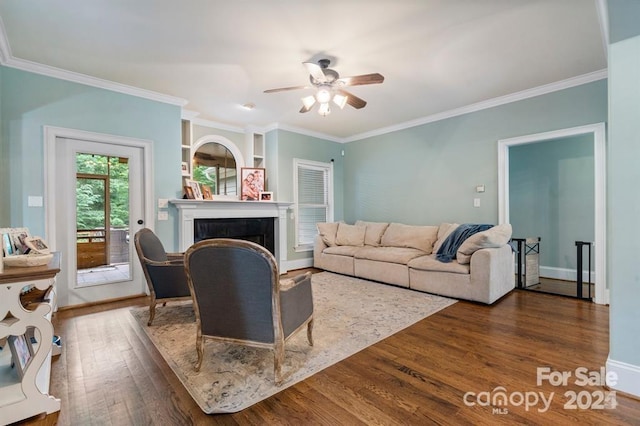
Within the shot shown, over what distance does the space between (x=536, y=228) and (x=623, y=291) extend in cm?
353

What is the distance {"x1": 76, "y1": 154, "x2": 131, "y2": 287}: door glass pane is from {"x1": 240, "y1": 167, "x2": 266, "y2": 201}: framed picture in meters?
1.81

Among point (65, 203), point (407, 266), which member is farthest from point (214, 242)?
point (407, 266)

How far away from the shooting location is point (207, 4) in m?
2.18

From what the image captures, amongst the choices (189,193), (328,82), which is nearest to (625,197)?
(328,82)

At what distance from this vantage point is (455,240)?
152 inches

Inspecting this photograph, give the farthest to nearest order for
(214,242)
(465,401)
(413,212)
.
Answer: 1. (413,212)
2. (214,242)
3. (465,401)

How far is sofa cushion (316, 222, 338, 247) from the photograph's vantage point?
17.8ft

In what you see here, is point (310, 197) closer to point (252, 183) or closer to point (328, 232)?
point (328, 232)

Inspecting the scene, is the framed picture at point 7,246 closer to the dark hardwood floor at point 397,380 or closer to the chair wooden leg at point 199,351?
the dark hardwood floor at point 397,380

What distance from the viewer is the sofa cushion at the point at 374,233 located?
16.8ft

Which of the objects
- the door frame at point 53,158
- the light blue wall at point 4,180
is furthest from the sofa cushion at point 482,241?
the light blue wall at point 4,180

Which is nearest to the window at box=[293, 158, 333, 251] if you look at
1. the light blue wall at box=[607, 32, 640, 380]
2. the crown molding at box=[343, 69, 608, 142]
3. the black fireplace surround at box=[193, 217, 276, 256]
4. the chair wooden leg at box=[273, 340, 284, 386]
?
the black fireplace surround at box=[193, 217, 276, 256]

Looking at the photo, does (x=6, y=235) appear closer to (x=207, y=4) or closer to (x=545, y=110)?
(x=207, y=4)

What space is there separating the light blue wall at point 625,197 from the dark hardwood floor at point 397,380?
38 centimetres
